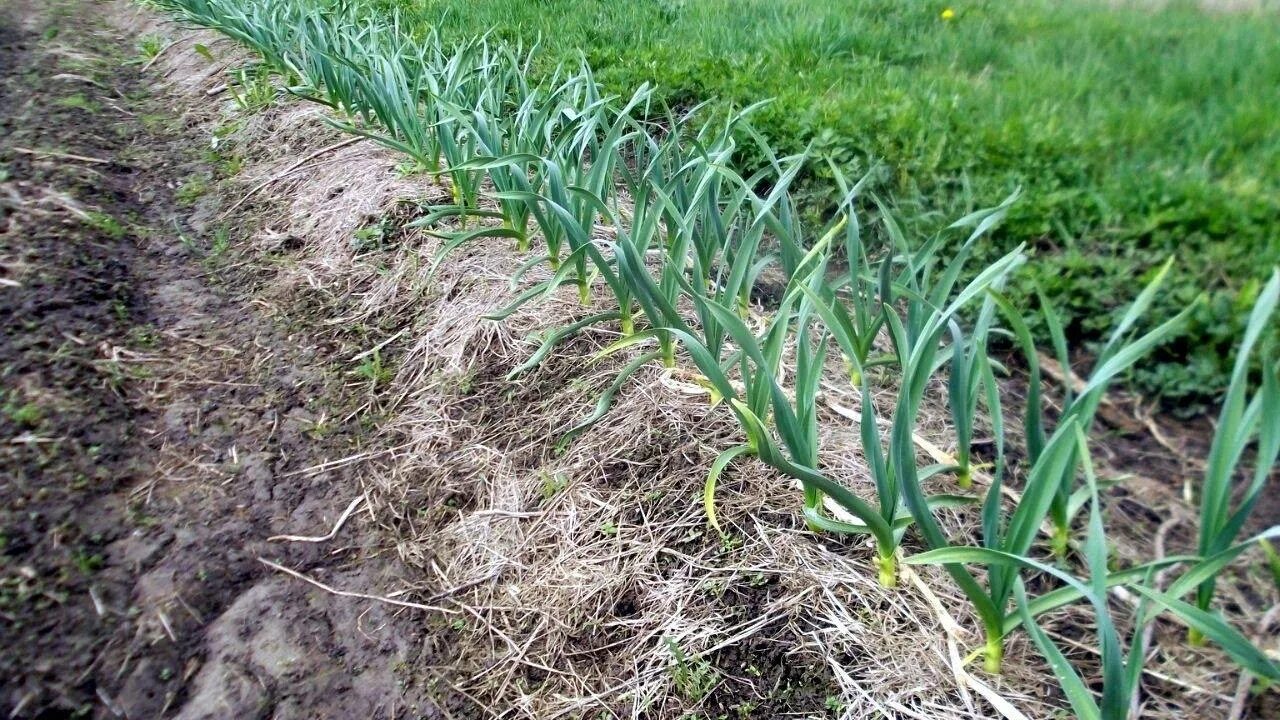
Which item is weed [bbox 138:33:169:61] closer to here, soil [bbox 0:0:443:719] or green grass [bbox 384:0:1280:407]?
soil [bbox 0:0:443:719]

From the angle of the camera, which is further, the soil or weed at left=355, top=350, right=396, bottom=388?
weed at left=355, top=350, right=396, bottom=388

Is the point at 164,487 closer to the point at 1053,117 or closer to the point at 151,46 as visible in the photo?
the point at 1053,117

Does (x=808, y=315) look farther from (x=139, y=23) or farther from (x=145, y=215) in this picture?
(x=139, y=23)

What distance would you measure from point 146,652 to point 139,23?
19.8 ft

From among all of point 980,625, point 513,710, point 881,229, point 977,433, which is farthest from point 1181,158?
point 513,710

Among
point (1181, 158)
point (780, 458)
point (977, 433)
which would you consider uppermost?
point (1181, 158)

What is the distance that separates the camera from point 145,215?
3402 millimetres

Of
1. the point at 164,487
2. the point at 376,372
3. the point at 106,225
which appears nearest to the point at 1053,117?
the point at 376,372

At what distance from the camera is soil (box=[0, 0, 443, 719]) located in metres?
1.65

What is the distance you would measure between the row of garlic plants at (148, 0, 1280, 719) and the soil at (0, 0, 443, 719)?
631 millimetres

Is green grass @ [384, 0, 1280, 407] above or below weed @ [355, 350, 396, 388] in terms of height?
above

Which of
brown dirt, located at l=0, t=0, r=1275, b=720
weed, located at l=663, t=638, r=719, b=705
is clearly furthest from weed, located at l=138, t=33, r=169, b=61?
weed, located at l=663, t=638, r=719, b=705

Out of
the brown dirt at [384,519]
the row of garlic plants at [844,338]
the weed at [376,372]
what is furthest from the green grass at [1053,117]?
the weed at [376,372]

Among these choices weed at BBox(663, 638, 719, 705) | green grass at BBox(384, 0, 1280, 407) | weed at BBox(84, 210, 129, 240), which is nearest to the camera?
weed at BBox(663, 638, 719, 705)
